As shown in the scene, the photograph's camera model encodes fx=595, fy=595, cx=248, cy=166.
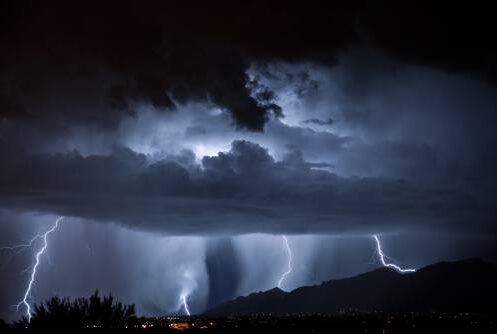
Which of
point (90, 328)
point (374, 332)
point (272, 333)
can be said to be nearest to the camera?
point (90, 328)

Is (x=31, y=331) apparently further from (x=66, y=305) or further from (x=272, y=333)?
(x=272, y=333)

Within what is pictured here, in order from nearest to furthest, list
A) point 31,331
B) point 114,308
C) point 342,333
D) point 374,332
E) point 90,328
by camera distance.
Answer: point 31,331, point 90,328, point 114,308, point 342,333, point 374,332

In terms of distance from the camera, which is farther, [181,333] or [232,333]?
[232,333]

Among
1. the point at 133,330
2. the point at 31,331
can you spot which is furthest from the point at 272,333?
the point at 31,331

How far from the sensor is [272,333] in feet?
316

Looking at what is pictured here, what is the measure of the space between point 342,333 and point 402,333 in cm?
Answer: 1324

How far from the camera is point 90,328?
6034 cm

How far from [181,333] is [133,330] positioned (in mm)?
21271

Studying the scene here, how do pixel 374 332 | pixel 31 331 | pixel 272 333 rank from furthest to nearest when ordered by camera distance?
pixel 374 332
pixel 272 333
pixel 31 331

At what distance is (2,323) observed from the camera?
64.9 m

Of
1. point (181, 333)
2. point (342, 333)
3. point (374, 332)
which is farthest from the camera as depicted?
point (374, 332)

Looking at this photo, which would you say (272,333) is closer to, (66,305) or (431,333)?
(431,333)

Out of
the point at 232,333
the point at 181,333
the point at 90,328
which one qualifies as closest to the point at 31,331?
the point at 90,328

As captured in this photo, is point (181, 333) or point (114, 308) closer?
point (114, 308)
